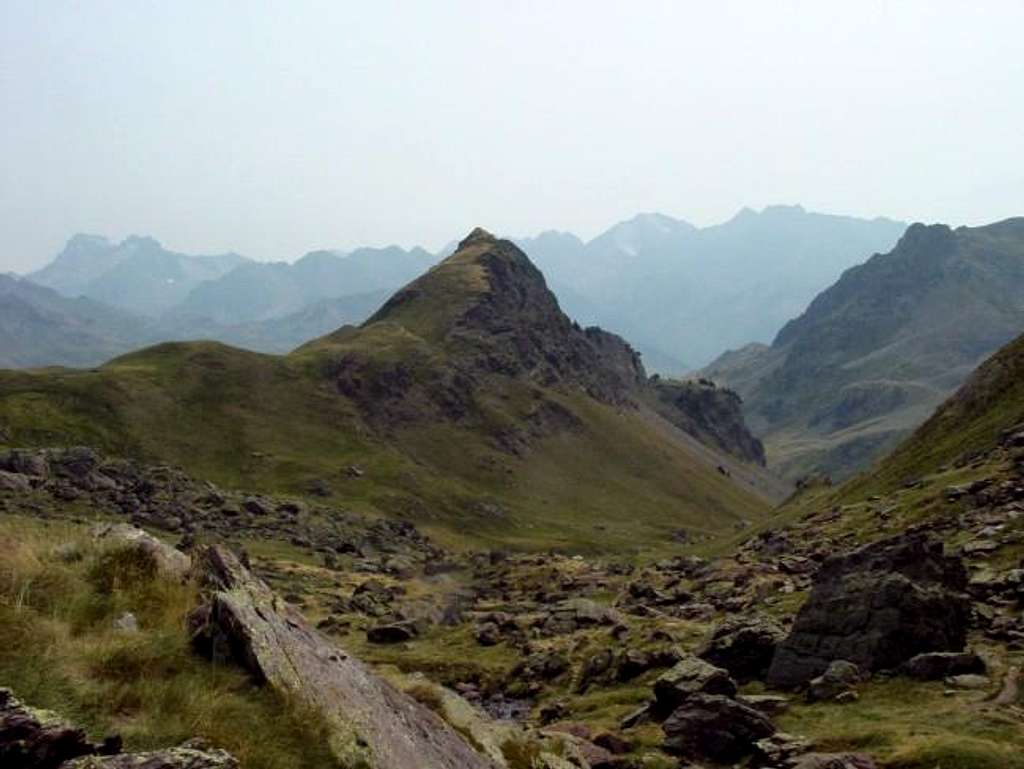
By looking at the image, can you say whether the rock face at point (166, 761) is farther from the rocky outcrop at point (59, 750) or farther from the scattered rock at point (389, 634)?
the scattered rock at point (389, 634)

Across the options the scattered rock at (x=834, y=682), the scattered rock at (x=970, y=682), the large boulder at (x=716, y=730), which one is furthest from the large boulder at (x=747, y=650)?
the large boulder at (x=716, y=730)

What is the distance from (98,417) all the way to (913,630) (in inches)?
7188

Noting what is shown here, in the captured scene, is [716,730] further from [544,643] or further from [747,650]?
[544,643]

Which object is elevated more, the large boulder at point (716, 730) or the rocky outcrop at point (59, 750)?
the rocky outcrop at point (59, 750)

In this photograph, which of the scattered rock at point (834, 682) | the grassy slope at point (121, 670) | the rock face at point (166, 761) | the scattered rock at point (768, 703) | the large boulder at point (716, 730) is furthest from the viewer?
the scattered rock at point (834, 682)

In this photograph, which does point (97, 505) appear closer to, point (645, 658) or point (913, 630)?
point (645, 658)

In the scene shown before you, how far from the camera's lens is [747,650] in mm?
40281

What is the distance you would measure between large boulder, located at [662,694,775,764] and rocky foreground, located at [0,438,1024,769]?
6cm

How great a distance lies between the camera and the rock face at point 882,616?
3538 cm

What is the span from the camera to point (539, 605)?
86812mm

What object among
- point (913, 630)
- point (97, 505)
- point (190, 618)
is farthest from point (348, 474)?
point (190, 618)

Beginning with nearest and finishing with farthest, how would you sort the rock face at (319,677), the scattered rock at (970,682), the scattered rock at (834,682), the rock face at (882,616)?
the rock face at (319,677), the scattered rock at (970,682), the scattered rock at (834,682), the rock face at (882,616)

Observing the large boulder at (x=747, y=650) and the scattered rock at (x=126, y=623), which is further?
the large boulder at (x=747, y=650)

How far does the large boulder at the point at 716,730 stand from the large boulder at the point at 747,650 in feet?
29.6
